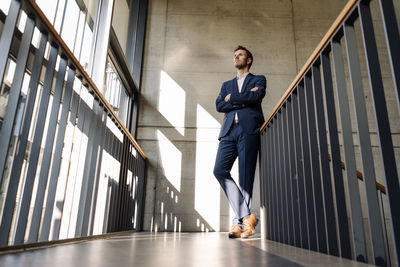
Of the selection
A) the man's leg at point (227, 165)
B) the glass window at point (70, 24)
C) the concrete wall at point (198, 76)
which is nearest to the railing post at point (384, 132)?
the man's leg at point (227, 165)

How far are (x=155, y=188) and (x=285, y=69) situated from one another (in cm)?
249

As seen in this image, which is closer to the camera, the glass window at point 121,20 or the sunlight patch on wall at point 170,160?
the glass window at point 121,20

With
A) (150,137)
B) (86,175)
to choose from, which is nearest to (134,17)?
(150,137)

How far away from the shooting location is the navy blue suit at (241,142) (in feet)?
7.52

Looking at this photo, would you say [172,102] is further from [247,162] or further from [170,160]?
[247,162]

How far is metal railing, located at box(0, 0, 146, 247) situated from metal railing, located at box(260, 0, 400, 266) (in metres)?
1.08

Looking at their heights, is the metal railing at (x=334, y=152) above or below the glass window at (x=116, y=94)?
below

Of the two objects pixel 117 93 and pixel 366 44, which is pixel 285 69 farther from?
pixel 366 44

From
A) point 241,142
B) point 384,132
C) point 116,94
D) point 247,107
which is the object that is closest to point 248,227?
point 241,142

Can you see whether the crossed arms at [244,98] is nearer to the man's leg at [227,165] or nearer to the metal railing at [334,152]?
the man's leg at [227,165]

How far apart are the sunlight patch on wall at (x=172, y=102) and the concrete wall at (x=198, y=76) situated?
0.04 ft

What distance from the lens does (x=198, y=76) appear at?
453 cm

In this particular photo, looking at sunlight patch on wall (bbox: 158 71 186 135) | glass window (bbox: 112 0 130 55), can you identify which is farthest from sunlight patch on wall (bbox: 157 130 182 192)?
glass window (bbox: 112 0 130 55)

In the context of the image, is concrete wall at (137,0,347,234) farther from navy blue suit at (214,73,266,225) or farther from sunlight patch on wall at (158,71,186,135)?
navy blue suit at (214,73,266,225)
